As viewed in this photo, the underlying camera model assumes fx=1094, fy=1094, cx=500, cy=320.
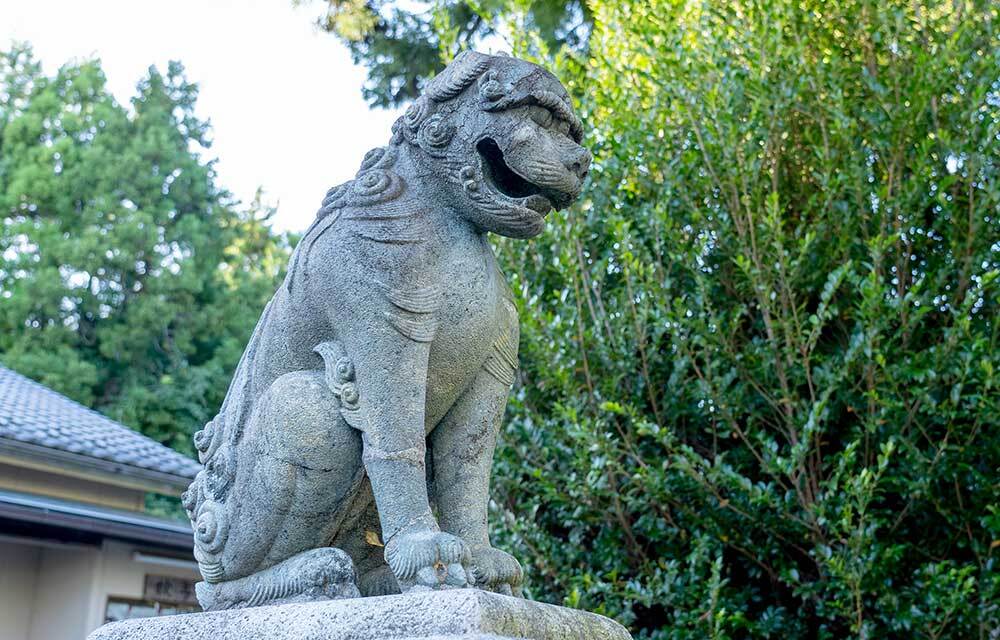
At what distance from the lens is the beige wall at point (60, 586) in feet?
32.1

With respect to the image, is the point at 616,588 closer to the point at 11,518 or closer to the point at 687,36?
the point at 687,36

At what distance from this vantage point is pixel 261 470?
9.05 feet

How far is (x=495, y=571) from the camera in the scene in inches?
107

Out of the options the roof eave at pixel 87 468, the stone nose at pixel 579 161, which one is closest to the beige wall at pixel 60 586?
the roof eave at pixel 87 468

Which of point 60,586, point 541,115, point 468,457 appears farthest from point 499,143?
point 60,586

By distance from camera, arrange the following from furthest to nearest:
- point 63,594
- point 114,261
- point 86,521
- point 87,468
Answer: point 114,261 → point 87,468 → point 63,594 → point 86,521

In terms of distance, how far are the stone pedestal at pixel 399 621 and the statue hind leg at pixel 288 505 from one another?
154 millimetres

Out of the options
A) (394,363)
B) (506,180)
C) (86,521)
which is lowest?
(86,521)

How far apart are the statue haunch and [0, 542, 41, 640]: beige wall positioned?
795cm

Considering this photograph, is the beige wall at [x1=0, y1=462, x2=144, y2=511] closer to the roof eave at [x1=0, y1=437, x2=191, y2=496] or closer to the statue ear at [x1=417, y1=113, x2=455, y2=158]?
the roof eave at [x1=0, y1=437, x2=191, y2=496]

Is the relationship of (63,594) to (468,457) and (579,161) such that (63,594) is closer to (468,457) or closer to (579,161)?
(468,457)

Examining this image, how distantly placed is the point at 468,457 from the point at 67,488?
8.71 meters

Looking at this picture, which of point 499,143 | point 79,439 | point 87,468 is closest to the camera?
point 499,143

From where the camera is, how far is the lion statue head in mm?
2805
